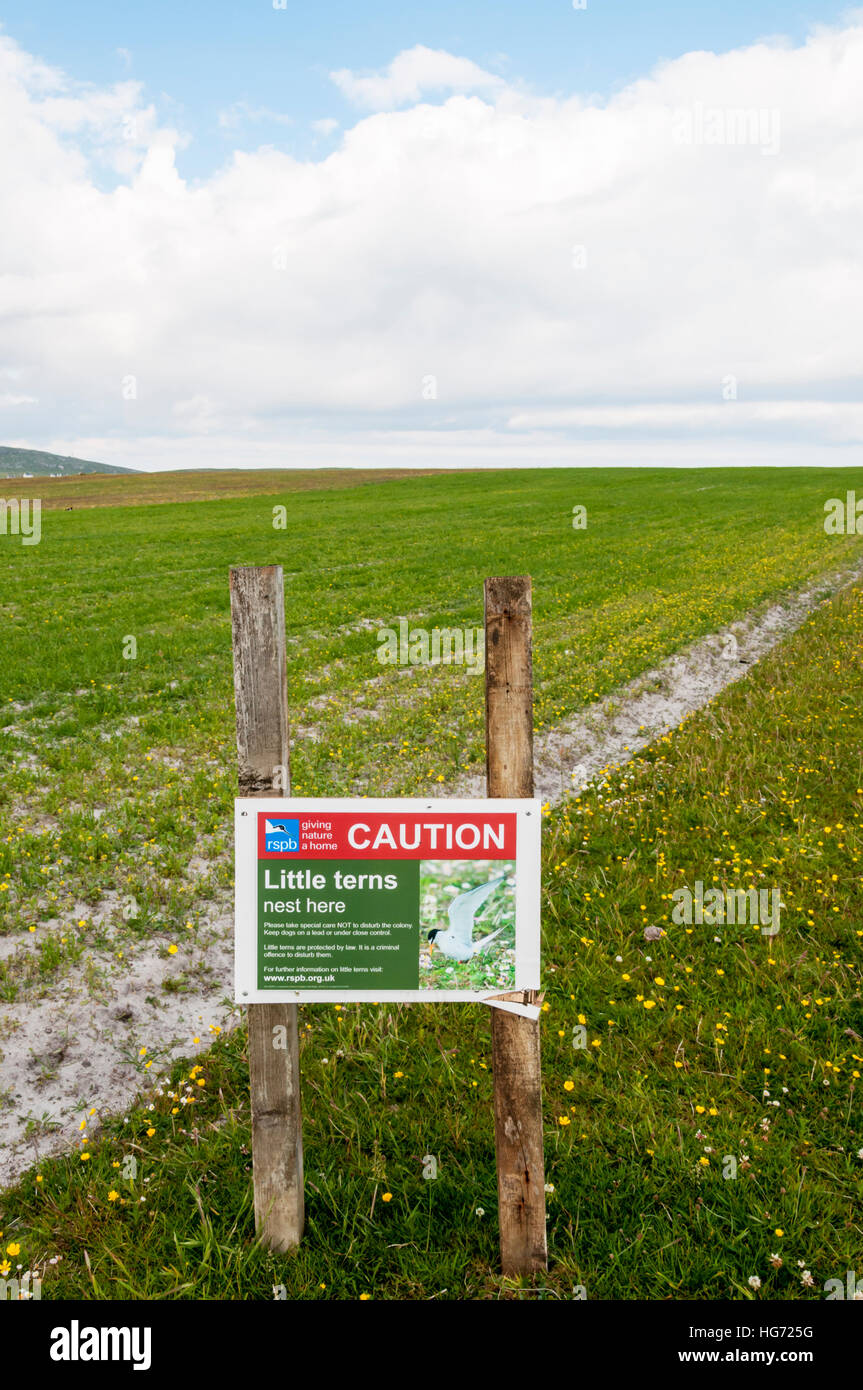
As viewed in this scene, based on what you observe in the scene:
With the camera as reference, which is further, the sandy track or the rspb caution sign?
the sandy track

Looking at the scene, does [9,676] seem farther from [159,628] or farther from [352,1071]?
[352,1071]

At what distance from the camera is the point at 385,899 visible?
3771 millimetres

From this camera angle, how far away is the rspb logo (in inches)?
148

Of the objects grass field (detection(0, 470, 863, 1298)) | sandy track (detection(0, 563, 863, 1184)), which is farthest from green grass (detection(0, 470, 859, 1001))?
sandy track (detection(0, 563, 863, 1184))

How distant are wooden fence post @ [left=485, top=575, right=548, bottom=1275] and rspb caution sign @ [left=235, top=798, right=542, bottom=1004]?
188mm

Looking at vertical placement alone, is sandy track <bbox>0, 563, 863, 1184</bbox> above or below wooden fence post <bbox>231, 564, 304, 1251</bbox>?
below

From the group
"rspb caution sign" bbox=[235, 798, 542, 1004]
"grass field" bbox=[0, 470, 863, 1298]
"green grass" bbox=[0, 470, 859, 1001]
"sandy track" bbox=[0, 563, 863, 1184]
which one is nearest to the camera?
"rspb caution sign" bbox=[235, 798, 542, 1004]

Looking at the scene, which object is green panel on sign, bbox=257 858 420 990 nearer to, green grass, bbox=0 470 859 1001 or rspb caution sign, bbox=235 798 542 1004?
rspb caution sign, bbox=235 798 542 1004

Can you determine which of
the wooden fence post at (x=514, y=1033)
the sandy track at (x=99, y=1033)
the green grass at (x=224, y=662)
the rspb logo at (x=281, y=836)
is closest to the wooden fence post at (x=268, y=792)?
the rspb logo at (x=281, y=836)

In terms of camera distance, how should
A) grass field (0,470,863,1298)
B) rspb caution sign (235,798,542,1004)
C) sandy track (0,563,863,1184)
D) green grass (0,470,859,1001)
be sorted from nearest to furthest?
rspb caution sign (235,798,542,1004), grass field (0,470,863,1298), sandy track (0,563,863,1184), green grass (0,470,859,1001)
